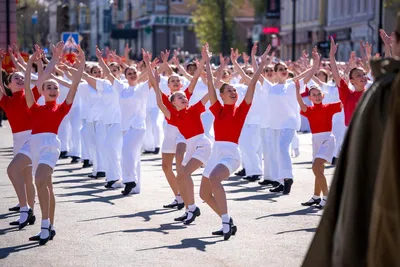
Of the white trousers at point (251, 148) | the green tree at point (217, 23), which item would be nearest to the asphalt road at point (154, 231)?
the white trousers at point (251, 148)

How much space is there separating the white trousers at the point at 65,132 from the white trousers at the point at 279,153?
588cm

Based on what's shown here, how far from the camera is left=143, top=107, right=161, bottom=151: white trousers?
905 inches

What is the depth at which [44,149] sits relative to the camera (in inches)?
402

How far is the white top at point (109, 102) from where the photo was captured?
52.8 feet

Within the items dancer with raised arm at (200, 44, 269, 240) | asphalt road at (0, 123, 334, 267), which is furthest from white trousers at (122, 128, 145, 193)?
dancer with raised arm at (200, 44, 269, 240)

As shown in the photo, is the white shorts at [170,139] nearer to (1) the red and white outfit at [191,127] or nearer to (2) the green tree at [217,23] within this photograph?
(1) the red and white outfit at [191,127]

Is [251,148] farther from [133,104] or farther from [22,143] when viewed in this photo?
[22,143]

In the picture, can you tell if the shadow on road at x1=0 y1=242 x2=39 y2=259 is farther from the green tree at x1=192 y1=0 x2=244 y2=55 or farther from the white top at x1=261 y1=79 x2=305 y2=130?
the green tree at x1=192 y1=0 x2=244 y2=55

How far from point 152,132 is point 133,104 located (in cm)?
826

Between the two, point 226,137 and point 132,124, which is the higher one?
point 226,137

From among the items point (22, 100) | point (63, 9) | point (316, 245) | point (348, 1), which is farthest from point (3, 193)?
point (348, 1)

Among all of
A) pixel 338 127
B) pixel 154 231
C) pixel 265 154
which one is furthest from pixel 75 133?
pixel 154 231

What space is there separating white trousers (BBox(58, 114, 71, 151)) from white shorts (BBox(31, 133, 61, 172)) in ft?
34.1

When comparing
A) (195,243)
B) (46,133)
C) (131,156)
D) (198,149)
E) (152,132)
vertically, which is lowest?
(152,132)
